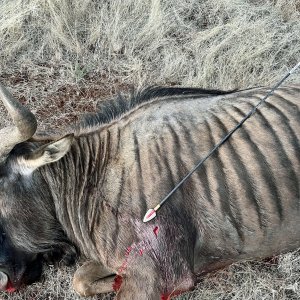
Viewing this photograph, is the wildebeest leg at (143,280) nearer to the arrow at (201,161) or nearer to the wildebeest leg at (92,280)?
the arrow at (201,161)

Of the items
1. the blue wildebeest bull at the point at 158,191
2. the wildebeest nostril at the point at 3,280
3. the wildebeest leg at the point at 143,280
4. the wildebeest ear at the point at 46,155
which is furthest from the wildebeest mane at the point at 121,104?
the wildebeest nostril at the point at 3,280

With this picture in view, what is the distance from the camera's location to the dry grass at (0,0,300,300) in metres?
4.99

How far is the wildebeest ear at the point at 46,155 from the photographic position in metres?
2.93

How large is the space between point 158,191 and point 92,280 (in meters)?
0.95

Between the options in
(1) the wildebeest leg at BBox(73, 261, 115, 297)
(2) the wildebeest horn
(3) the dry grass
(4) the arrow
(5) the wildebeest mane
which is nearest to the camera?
(2) the wildebeest horn

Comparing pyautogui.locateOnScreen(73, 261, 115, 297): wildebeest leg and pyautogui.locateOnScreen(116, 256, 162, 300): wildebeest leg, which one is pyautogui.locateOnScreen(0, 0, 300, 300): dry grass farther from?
pyautogui.locateOnScreen(116, 256, 162, 300): wildebeest leg

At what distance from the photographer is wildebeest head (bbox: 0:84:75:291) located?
2955 millimetres

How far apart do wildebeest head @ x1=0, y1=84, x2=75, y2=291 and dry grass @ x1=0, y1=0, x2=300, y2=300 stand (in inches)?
60.3

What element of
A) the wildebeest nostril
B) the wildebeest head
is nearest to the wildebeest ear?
the wildebeest head

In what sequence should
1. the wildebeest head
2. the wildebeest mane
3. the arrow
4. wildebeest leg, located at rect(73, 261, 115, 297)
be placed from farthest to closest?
wildebeest leg, located at rect(73, 261, 115, 297), the wildebeest mane, the arrow, the wildebeest head

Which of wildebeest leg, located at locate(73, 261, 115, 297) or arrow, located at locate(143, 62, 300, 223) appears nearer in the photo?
arrow, located at locate(143, 62, 300, 223)

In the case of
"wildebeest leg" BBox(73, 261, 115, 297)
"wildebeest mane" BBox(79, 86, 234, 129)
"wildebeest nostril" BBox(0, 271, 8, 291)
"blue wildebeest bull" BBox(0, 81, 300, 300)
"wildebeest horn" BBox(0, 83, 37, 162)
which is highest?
"wildebeest horn" BBox(0, 83, 37, 162)

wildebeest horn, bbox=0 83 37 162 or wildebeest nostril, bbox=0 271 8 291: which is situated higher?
wildebeest horn, bbox=0 83 37 162

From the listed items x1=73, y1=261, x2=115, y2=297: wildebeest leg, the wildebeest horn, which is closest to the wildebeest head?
the wildebeest horn
